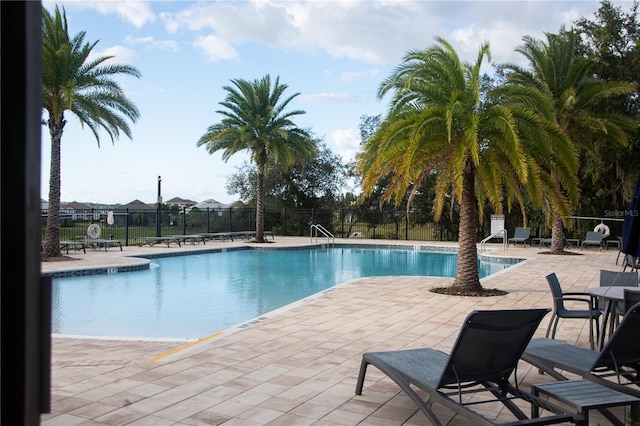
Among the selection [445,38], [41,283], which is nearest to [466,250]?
[445,38]

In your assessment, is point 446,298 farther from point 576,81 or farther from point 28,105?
point 576,81

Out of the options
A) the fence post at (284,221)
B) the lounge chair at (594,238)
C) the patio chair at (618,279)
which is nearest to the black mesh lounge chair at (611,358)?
the patio chair at (618,279)

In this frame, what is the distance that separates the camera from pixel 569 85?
17516 mm

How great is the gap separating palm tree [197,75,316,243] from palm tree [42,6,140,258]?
648cm

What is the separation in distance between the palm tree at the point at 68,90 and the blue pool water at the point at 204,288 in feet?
11.6

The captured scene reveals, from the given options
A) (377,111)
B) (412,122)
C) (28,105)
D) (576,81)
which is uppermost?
(377,111)

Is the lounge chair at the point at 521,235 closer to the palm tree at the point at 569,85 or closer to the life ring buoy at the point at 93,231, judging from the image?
the palm tree at the point at 569,85

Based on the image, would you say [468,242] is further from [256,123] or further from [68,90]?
[256,123]

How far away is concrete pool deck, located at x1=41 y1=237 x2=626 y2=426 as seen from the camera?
12.6ft

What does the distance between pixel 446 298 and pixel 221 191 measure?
86.3ft

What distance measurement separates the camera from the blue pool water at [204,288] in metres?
9.05

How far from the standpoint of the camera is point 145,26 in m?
10.7

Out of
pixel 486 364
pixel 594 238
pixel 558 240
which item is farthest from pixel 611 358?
pixel 594 238

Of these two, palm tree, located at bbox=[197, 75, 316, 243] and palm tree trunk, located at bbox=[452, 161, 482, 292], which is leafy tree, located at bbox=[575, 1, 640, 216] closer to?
palm tree trunk, located at bbox=[452, 161, 482, 292]
